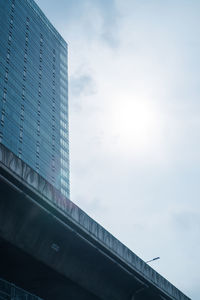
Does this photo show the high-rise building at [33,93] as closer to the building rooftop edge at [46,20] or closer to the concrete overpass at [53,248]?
the building rooftop edge at [46,20]

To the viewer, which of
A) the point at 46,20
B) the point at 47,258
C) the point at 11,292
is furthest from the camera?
the point at 46,20

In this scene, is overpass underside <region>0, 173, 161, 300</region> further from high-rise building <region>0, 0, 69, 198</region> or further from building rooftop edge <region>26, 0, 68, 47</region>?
building rooftop edge <region>26, 0, 68, 47</region>

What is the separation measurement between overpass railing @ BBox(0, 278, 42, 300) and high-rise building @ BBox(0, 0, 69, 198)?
214 ft

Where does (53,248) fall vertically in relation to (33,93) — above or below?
below

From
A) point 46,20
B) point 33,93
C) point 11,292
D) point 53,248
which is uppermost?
point 46,20

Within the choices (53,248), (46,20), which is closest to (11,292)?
(53,248)

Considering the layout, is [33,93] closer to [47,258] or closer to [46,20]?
[46,20]

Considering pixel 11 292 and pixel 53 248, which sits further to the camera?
pixel 11 292

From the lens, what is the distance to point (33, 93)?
103 m

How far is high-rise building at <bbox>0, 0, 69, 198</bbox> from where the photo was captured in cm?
8994

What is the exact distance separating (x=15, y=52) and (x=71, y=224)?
89741 millimetres

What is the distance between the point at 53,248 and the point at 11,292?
2.67 meters

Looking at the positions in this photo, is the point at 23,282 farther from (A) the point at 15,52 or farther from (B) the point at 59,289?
(A) the point at 15,52

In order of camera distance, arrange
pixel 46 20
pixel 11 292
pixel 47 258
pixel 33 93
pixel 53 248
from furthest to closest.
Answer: pixel 46 20 → pixel 33 93 → pixel 11 292 → pixel 53 248 → pixel 47 258
